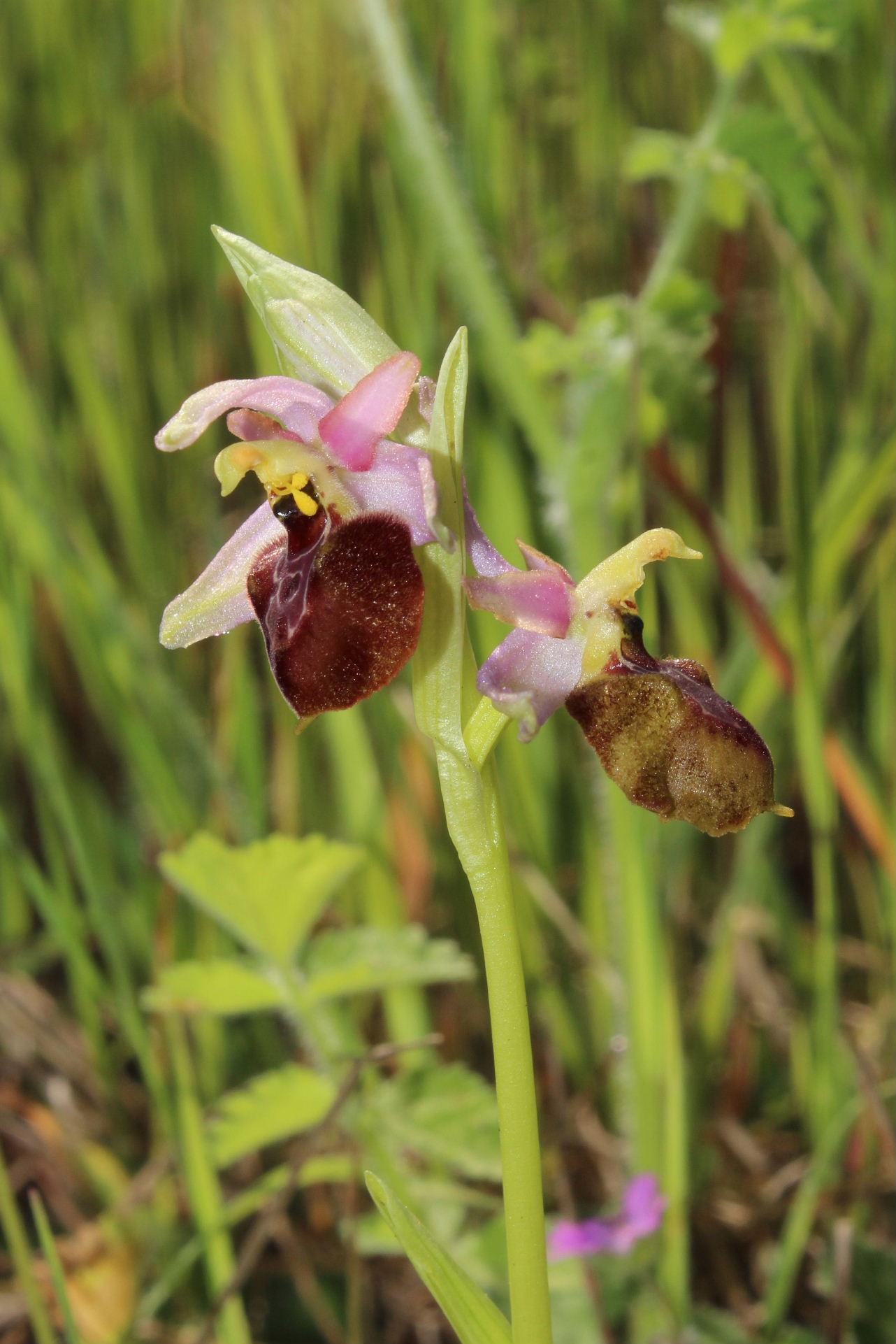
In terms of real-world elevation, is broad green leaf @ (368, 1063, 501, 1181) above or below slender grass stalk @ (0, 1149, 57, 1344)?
below

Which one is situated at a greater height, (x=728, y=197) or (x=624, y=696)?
(x=728, y=197)

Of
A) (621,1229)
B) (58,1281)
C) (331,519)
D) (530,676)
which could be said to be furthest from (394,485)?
(621,1229)

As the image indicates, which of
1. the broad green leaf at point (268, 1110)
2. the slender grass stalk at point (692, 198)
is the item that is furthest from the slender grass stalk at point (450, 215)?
the broad green leaf at point (268, 1110)

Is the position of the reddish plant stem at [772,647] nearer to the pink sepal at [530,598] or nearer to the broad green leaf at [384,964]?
the broad green leaf at [384,964]

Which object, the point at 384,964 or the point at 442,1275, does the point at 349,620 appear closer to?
the point at 442,1275

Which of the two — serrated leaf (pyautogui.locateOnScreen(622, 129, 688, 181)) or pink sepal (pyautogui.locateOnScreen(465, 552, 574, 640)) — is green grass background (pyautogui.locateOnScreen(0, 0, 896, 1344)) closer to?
serrated leaf (pyautogui.locateOnScreen(622, 129, 688, 181))

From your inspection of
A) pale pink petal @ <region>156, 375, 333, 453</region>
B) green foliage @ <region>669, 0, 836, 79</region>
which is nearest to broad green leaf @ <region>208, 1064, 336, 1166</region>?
pale pink petal @ <region>156, 375, 333, 453</region>
